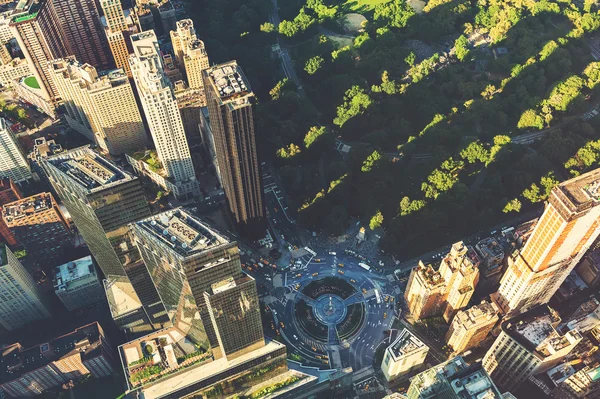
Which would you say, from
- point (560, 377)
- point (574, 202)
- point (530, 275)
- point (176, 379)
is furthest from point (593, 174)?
point (176, 379)

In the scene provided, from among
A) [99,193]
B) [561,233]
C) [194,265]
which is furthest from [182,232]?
[561,233]

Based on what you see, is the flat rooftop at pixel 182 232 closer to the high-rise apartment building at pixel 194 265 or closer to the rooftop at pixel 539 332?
the high-rise apartment building at pixel 194 265

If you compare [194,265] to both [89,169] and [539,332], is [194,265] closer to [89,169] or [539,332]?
[89,169]

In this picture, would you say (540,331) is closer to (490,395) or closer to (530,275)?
(530,275)

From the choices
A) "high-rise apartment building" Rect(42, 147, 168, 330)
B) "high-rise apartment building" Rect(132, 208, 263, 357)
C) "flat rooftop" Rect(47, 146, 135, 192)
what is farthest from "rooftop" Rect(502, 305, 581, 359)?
"flat rooftop" Rect(47, 146, 135, 192)

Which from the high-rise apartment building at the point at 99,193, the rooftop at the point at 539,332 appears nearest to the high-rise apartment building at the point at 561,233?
the rooftop at the point at 539,332

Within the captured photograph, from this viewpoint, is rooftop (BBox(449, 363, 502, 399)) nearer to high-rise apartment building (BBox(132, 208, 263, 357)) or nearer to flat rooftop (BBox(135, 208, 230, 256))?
high-rise apartment building (BBox(132, 208, 263, 357))
